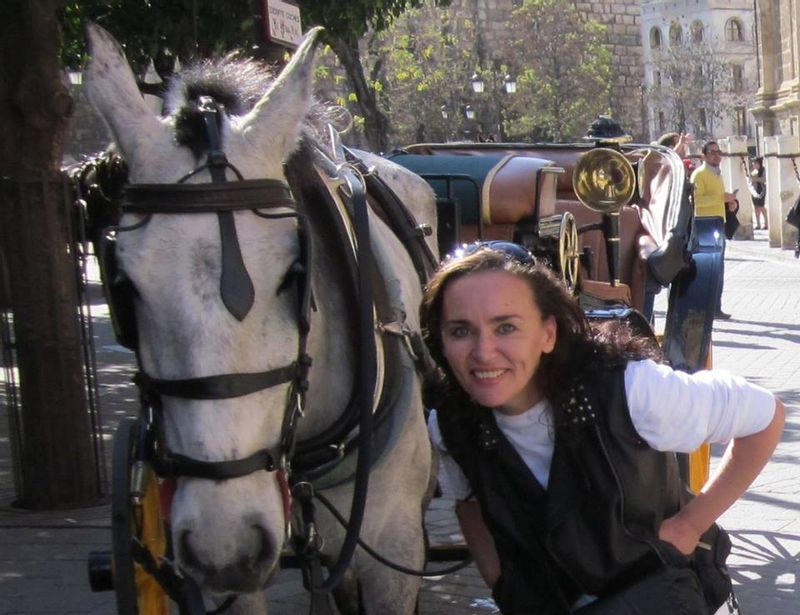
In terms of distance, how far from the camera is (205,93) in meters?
3.20

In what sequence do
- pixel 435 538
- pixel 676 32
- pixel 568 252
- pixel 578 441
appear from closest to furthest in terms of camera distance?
pixel 578 441, pixel 568 252, pixel 435 538, pixel 676 32

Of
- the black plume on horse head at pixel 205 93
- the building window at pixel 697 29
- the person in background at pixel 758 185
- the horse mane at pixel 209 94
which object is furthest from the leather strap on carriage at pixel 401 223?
the building window at pixel 697 29

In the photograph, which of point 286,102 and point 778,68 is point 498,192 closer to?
point 286,102

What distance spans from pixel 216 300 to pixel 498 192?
3.04m

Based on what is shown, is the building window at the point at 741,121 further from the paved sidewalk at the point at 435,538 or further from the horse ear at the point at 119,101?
the horse ear at the point at 119,101

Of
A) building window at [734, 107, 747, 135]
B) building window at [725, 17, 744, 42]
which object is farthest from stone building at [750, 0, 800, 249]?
building window at [725, 17, 744, 42]

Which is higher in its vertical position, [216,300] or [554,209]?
[554,209]

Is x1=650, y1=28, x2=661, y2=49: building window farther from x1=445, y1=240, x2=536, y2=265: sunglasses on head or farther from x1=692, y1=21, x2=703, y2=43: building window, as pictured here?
x1=445, y1=240, x2=536, y2=265: sunglasses on head

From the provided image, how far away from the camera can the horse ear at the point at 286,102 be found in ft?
9.89

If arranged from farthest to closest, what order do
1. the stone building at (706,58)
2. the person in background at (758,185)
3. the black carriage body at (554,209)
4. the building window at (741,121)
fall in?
the building window at (741,121)
the stone building at (706,58)
the person in background at (758,185)
the black carriage body at (554,209)

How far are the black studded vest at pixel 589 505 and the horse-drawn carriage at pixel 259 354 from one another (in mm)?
410

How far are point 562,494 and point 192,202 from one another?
3.20ft

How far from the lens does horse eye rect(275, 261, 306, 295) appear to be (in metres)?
2.88

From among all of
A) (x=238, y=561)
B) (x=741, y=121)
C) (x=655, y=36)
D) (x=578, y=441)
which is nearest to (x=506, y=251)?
(x=578, y=441)
